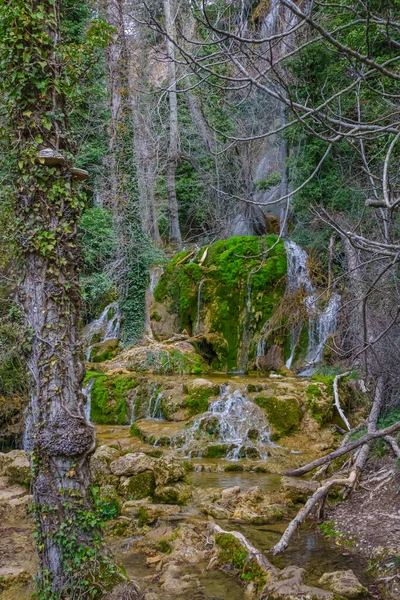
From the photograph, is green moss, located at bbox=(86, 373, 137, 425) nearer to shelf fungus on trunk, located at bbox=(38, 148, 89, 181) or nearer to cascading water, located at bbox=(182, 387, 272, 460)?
cascading water, located at bbox=(182, 387, 272, 460)

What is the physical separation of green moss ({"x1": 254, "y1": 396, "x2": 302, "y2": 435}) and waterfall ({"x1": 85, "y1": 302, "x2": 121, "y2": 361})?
24.4ft

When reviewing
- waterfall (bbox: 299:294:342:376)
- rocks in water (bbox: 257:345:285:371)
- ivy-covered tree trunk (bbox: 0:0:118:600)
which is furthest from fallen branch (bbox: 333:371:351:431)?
ivy-covered tree trunk (bbox: 0:0:118:600)

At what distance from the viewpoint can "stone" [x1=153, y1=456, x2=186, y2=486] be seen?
677 centimetres

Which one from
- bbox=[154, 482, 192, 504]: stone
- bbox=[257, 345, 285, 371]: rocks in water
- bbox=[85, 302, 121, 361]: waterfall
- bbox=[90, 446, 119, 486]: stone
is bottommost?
bbox=[154, 482, 192, 504]: stone

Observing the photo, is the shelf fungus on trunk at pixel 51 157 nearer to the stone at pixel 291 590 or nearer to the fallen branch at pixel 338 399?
the stone at pixel 291 590

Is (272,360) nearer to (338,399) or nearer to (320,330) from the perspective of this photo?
(320,330)

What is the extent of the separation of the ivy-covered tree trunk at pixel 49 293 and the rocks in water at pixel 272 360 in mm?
9946

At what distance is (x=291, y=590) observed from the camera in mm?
4027

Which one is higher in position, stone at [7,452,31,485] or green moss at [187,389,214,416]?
green moss at [187,389,214,416]

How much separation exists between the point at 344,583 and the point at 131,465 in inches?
130

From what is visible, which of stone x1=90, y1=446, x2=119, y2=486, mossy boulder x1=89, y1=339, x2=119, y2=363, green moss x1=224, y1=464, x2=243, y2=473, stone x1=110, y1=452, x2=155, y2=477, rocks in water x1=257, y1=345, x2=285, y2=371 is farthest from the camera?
mossy boulder x1=89, y1=339, x2=119, y2=363

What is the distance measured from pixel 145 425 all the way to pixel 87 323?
26.4ft

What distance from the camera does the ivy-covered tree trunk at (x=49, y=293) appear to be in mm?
3789

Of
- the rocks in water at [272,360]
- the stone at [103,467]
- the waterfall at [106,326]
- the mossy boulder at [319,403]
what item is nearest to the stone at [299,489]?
the stone at [103,467]
